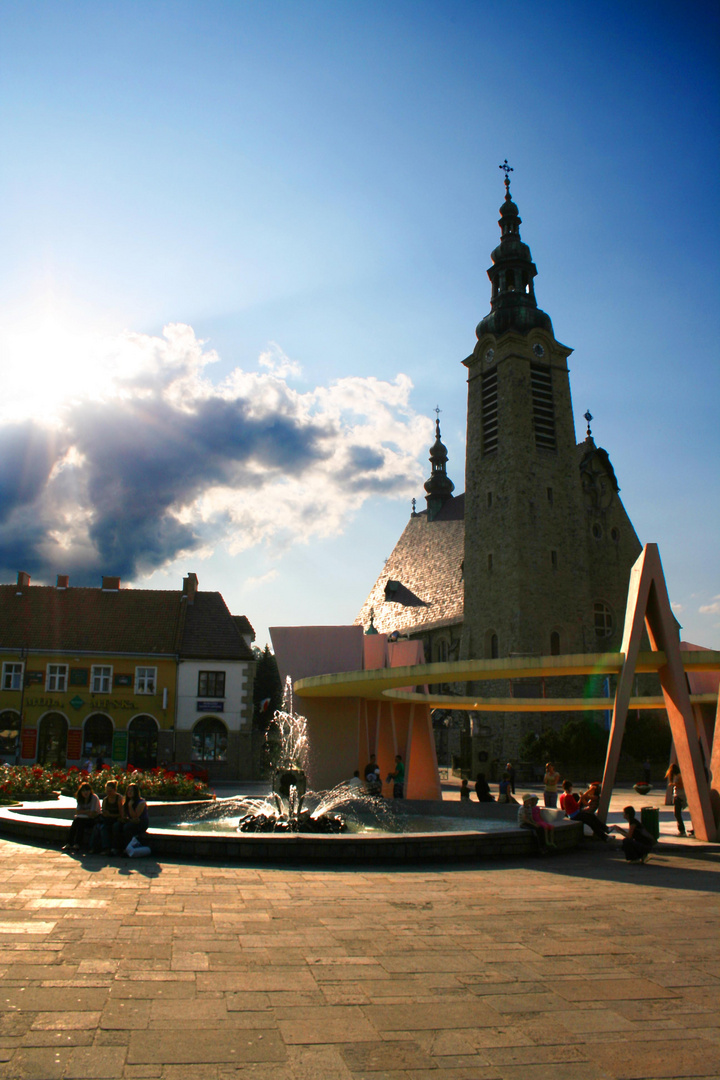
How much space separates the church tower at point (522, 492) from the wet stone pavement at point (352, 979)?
38.1m

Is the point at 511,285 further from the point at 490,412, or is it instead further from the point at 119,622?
the point at 119,622

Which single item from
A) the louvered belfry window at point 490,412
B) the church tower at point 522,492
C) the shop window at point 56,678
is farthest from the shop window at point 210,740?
the louvered belfry window at point 490,412

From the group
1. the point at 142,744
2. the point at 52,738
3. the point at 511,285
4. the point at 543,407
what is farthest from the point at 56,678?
the point at 511,285

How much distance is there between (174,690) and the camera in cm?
3753

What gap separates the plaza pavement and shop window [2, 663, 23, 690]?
29383 millimetres

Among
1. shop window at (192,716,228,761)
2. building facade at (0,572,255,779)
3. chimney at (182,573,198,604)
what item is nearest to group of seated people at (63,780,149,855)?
building facade at (0,572,255,779)

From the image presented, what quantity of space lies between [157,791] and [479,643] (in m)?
32.3

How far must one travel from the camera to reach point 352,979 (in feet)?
19.2

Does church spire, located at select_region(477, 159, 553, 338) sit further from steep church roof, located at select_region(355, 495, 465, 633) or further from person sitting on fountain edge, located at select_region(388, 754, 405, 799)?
person sitting on fountain edge, located at select_region(388, 754, 405, 799)

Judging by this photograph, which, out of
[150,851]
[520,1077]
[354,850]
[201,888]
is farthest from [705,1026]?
[150,851]

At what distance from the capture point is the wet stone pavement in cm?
442

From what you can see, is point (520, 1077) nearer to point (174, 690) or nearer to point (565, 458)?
point (174, 690)

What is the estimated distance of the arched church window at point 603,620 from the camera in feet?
166

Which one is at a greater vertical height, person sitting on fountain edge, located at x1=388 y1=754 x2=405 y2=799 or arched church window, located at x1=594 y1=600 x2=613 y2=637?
arched church window, located at x1=594 y1=600 x2=613 y2=637
